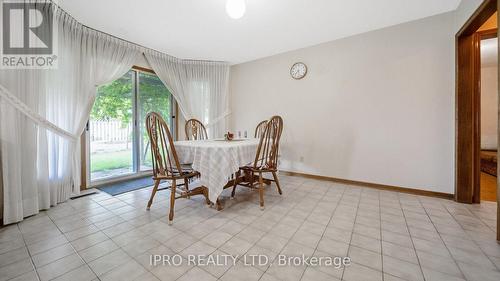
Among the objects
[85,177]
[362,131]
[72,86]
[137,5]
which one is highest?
[137,5]

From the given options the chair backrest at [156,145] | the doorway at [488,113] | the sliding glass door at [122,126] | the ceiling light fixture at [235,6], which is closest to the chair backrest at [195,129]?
the sliding glass door at [122,126]

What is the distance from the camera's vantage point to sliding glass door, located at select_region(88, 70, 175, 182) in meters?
3.14

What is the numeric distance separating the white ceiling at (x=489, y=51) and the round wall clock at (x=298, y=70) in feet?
9.42

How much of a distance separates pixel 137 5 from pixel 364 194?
3775 mm

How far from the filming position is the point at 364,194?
262 cm

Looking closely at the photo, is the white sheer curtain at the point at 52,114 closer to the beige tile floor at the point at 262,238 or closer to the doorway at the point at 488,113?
the beige tile floor at the point at 262,238

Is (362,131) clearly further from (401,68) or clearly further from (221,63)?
→ (221,63)

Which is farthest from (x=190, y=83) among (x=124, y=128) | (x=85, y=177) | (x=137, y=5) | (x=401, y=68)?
Answer: (x=401, y=68)

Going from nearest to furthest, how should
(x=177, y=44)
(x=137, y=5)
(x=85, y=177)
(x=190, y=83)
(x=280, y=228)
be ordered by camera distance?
1. (x=280, y=228)
2. (x=137, y=5)
3. (x=85, y=177)
4. (x=177, y=44)
5. (x=190, y=83)

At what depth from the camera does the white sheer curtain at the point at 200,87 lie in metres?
3.80

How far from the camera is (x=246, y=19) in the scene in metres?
2.56

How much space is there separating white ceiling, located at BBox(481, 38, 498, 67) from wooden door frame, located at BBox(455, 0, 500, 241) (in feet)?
4.88

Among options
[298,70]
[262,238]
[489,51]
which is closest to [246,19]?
[298,70]

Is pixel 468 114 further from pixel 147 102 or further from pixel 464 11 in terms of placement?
pixel 147 102
